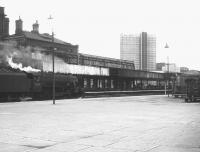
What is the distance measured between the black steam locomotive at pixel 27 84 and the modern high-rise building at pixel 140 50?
151 meters

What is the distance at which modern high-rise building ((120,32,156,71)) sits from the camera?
189750 millimetres

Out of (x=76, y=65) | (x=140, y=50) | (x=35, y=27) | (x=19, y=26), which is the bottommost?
(x=76, y=65)

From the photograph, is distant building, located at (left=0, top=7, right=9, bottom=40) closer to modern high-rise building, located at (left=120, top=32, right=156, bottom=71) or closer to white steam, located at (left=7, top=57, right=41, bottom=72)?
white steam, located at (left=7, top=57, right=41, bottom=72)

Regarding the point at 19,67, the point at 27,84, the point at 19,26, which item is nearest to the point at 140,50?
the point at 19,26

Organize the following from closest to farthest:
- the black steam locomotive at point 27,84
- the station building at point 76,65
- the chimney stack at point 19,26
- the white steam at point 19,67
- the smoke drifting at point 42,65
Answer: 1. the black steam locomotive at point 27,84
2. the white steam at point 19,67
3. the smoke drifting at point 42,65
4. the station building at point 76,65
5. the chimney stack at point 19,26

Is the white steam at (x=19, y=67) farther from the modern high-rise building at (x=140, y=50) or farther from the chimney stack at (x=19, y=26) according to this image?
the modern high-rise building at (x=140, y=50)

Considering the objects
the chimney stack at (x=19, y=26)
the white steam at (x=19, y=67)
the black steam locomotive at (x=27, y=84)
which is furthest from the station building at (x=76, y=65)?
the black steam locomotive at (x=27, y=84)

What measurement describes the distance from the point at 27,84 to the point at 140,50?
163 metres

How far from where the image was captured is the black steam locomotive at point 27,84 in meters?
31.8

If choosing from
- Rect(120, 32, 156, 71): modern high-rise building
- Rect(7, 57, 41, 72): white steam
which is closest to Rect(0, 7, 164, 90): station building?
Rect(7, 57, 41, 72): white steam

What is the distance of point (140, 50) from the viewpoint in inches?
7554

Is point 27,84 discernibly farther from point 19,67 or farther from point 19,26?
point 19,26

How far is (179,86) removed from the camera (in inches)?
1658

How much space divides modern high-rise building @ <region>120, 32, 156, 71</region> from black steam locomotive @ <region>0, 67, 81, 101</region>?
151 metres
